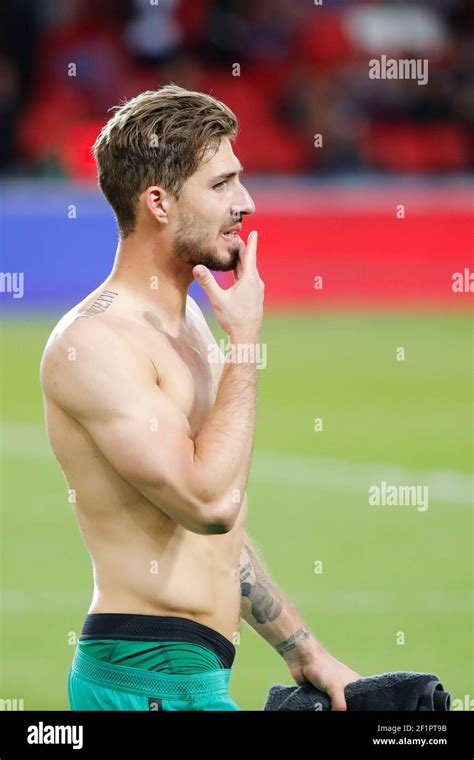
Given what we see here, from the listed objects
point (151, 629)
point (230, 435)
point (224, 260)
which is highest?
point (224, 260)

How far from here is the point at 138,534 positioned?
16.0 feet

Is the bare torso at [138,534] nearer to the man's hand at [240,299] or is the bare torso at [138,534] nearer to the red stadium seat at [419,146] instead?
the man's hand at [240,299]

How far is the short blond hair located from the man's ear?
20 millimetres

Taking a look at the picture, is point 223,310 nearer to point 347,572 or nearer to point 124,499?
point 124,499

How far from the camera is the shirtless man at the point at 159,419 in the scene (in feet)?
15.4

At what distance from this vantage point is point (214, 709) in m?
4.86

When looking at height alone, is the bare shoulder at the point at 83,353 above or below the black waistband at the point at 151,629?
above

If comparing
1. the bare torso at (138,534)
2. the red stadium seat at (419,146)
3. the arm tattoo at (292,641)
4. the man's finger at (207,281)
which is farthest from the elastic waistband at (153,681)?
the red stadium seat at (419,146)

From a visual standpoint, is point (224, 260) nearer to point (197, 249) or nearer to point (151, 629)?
point (197, 249)

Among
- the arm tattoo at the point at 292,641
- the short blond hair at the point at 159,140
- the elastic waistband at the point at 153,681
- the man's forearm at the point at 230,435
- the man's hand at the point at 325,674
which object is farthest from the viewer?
the arm tattoo at the point at 292,641

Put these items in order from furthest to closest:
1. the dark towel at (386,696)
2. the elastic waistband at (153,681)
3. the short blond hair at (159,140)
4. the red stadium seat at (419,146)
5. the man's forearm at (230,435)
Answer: the red stadium seat at (419,146), the dark towel at (386,696), the short blond hair at (159,140), the elastic waistband at (153,681), the man's forearm at (230,435)

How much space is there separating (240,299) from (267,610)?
3.83ft

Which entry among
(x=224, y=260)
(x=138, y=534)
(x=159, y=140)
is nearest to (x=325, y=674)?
(x=138, y=534)
